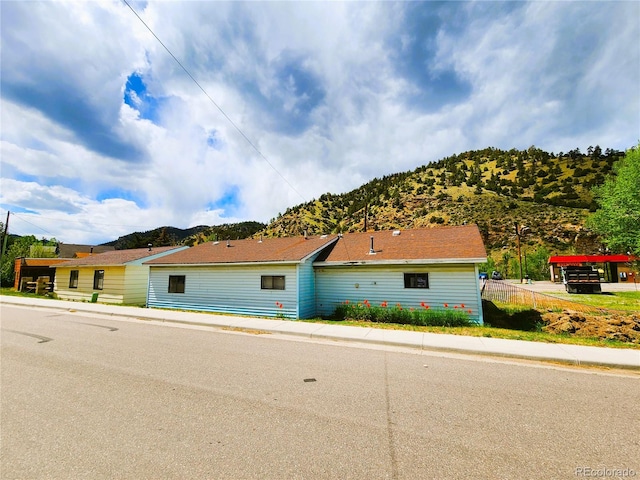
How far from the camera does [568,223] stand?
159ft

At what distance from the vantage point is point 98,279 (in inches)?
859

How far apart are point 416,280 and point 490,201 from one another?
53.7 metres

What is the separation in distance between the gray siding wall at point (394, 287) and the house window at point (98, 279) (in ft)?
56.3

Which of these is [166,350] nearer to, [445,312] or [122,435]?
[122,435]

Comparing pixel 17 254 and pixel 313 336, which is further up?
pixel 17 254

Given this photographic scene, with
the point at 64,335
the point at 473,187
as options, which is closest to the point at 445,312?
the point at 64,335

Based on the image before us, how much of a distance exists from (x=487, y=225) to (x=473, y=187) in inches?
699

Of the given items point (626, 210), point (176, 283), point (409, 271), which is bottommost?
point (176, 283)

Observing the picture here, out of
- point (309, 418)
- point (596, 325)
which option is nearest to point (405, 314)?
point (596, 325)

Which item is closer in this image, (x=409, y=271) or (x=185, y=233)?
Result: (x=409, y=271)

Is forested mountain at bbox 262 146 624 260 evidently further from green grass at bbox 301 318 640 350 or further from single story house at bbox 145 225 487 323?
green grass at bbox 301 318 640 350

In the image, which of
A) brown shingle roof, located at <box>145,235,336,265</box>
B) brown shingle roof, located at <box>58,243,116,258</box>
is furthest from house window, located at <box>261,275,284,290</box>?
brown shingle roof, located at <box>58,243,116,258</box>

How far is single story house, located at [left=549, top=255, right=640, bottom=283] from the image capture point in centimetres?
3956

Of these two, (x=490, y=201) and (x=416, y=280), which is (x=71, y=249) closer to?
(x=416, y=280)
